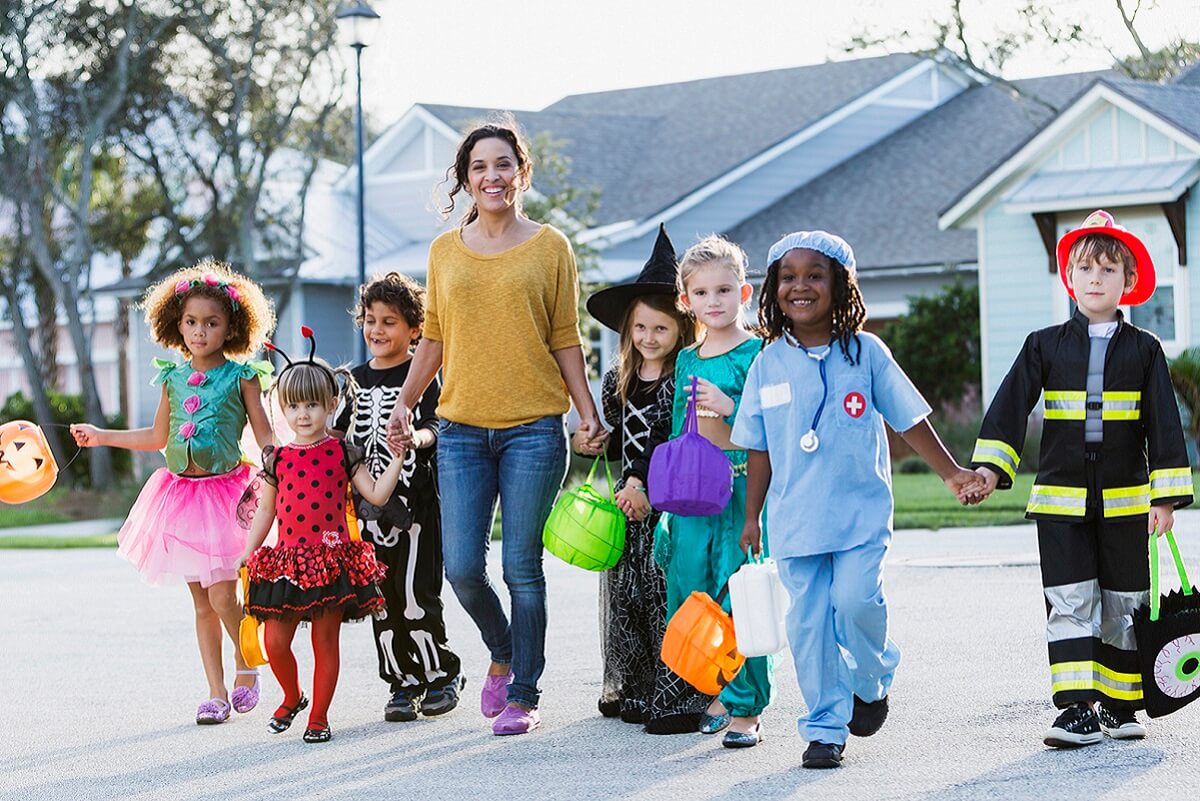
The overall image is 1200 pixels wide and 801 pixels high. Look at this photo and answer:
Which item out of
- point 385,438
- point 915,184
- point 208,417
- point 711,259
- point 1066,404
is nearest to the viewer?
point 1066,404

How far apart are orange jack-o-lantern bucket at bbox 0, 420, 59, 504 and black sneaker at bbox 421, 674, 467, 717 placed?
1.89 metres

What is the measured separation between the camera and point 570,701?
758 centimetres

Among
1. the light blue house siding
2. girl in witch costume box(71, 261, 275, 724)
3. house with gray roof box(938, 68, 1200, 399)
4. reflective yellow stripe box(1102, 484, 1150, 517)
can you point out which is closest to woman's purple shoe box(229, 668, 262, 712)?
girl in witch costume box(71, 261, 275, 724)

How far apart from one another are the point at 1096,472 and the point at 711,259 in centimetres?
159

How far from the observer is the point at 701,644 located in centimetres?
630

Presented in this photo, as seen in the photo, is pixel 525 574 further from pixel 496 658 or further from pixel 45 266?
pixel 45 266

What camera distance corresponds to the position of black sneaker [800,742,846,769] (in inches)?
236

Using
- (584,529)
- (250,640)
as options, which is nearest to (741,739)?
(584,529)

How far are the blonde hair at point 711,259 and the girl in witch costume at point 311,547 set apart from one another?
1.36 m

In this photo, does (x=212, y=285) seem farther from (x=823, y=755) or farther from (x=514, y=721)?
(x=823, y=755)

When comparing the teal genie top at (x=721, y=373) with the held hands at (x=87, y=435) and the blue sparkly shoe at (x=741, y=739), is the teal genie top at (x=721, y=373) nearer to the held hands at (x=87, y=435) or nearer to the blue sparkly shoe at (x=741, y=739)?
the blue sparkly shoe at (x=741, y=739)

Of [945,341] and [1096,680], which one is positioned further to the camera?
[945,341]

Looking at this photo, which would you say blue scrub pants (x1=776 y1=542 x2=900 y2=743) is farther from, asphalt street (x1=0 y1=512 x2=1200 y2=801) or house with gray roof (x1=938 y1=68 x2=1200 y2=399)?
house with gray roof (x1=938 y1=68 x2=1200 y2=399)

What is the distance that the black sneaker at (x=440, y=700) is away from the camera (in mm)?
7406
